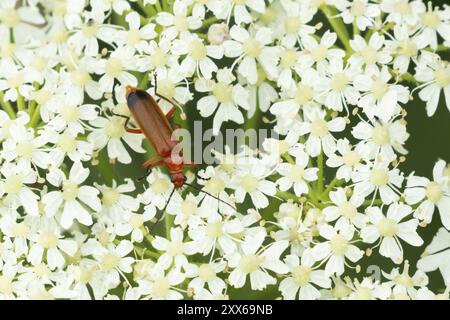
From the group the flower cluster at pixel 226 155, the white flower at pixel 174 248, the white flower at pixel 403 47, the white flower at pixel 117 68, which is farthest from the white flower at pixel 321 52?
the white flower at pixel 174 248

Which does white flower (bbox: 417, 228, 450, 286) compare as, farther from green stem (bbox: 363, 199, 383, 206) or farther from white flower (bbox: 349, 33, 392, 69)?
white flower (bbox: 349, 33, 392, 69)

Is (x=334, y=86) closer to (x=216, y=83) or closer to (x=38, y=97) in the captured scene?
(x=216, y=83)

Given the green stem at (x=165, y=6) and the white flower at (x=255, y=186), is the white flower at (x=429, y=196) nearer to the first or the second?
the white flower at (x=255, y=186)

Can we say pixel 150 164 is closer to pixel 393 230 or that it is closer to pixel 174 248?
pixel 174 248

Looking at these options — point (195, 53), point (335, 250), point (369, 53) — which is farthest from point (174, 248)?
point (369, 53)

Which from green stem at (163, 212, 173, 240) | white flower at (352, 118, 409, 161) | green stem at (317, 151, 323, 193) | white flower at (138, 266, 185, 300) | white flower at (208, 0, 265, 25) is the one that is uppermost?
white flower at (208, 0, 265, 25)

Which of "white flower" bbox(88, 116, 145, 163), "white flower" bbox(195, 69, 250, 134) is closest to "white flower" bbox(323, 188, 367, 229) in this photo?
"white flower" bbox(195, 69, 250, 134)

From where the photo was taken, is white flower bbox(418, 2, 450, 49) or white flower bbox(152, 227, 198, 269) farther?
white flower bbox(418, 2, 450, 49)
